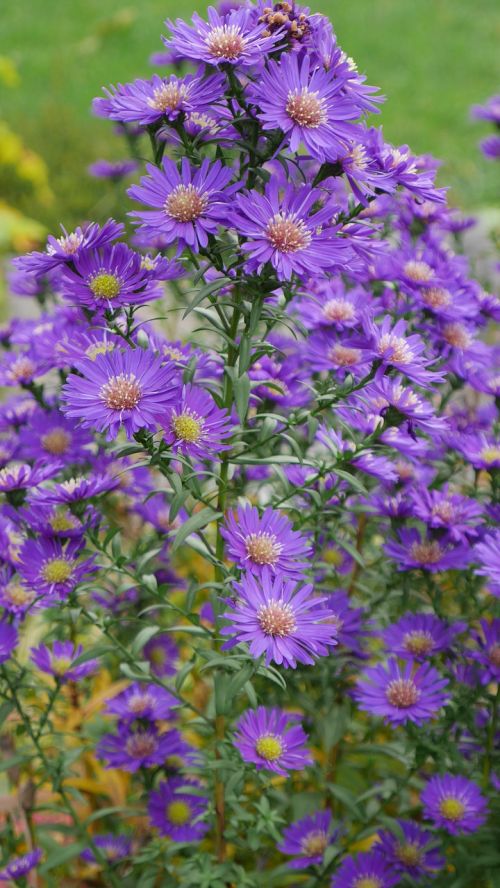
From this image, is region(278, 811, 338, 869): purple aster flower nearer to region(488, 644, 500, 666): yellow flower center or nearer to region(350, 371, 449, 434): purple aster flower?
region(488, 644, 500, 666): yellow flower center

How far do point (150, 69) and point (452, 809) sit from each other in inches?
268

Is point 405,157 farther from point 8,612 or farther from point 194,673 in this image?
point 194,673

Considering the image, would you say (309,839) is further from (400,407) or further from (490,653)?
(400,407)

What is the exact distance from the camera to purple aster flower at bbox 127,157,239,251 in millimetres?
1182

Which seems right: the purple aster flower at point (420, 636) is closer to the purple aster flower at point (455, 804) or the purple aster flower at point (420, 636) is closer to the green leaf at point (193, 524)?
the purple aster flower at point (455, 804)

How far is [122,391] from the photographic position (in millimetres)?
1180

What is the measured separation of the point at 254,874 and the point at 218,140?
118 centimetres

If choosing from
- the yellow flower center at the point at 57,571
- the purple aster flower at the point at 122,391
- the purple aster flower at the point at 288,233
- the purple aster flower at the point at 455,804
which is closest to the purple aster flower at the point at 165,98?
the purple aster flower at the point at 288,233

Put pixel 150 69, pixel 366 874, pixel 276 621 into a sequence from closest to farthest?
pixel 276 621
pixel 366 874
pixel 150 69

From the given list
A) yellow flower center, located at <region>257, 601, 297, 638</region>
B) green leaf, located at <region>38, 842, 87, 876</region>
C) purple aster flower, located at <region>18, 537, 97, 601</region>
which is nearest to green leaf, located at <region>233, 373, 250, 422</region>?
yellow flower center, located at <region>257, 601, 297, 638</region>

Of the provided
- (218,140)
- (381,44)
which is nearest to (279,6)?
(218,140)

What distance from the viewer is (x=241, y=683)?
1.31 meters

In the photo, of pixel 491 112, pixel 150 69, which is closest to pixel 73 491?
pixel 491 112

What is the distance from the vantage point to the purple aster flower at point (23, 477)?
149 centimetres
